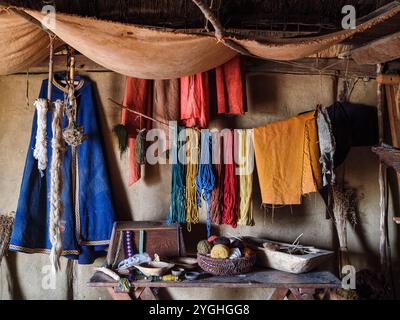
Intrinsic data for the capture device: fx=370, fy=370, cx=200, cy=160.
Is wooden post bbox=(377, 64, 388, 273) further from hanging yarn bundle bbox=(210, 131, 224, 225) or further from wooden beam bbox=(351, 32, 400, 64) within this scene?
hanging yarn bundle bbox=(210, 131, 224, 225)

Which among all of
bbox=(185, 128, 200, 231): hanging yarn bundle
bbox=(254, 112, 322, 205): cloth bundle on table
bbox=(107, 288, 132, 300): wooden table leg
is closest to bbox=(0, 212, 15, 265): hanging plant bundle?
bbox=(107, 288, 132, 300): wooden table leg

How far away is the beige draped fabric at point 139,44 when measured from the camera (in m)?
2.20

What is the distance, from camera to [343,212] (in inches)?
133

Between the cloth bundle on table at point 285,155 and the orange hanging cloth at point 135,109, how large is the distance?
3.13 feet

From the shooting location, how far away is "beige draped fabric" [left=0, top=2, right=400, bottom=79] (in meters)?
2.20

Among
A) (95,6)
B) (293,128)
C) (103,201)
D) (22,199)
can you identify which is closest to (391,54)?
(293,128)

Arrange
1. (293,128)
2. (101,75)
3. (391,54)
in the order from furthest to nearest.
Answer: (101,75), (293,128), (391,54)

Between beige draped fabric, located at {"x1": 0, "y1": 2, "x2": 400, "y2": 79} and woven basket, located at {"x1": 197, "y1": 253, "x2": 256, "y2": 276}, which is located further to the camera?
woven basket, located at {"x1": 197, "y1": 253, "x2": 256, "y2": 276}

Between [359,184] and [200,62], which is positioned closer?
[200,62]

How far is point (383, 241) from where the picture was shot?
3375 millimetres

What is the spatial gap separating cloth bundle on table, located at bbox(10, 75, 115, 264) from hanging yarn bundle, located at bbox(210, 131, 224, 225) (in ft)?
2.89

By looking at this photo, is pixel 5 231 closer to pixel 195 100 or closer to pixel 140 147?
pixel 140 147

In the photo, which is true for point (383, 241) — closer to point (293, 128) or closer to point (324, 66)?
point (293, 128)

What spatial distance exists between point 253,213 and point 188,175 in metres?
0.75
